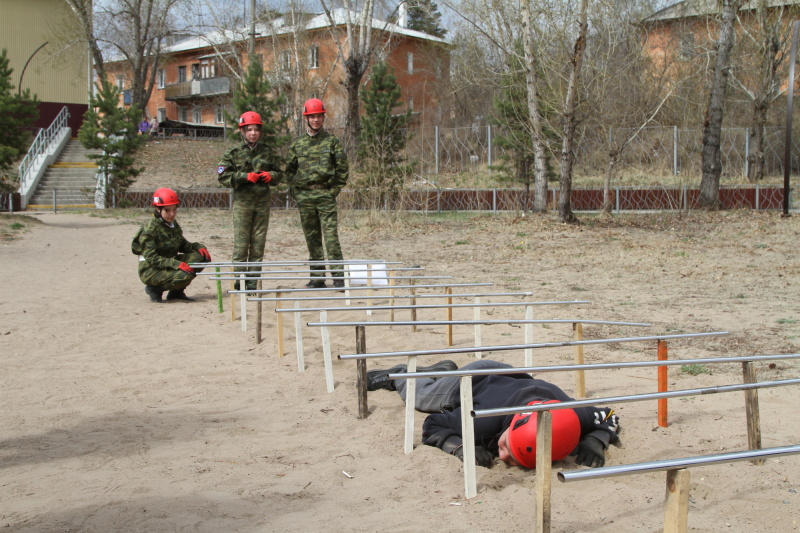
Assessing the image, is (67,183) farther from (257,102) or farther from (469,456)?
(469,456)

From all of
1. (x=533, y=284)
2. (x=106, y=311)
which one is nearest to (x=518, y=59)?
(x=533, y=284)

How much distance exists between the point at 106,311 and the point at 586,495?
621 centimetres

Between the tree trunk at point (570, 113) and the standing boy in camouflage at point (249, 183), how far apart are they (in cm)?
958

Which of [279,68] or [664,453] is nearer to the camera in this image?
[664,453]

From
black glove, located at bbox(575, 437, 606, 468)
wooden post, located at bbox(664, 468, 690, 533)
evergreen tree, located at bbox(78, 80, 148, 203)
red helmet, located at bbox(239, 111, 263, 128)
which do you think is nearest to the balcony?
evergreen tree, located at bbox(78, 80, 148, 203)

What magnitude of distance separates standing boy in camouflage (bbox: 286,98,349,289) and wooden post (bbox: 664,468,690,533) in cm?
680

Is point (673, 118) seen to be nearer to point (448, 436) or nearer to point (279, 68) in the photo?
point (279, 68)

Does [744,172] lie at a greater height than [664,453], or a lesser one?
greater

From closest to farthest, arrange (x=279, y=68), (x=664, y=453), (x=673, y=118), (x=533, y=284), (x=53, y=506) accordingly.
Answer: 1. (x=53, y=506)
2. (x=664, y=453)
3. (x=533, y=284)
4. (x=673, y=118)
5. (x=279, y=68)

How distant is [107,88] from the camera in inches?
945

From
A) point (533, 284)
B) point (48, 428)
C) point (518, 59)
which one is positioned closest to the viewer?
point (48, 428)

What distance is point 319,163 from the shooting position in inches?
369

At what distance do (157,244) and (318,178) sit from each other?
1918 mm

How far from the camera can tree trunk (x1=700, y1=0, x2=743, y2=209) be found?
62.0ft
